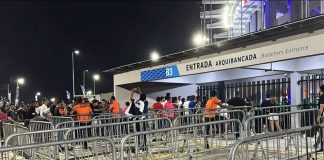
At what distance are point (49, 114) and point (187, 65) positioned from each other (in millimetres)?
6873

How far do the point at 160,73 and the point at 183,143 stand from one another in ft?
40.9

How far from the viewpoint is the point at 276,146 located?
22.5ft

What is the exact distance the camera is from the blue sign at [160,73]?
61.7 feet

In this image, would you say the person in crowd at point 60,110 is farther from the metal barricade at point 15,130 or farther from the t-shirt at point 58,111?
the metal barricade at point 15,130

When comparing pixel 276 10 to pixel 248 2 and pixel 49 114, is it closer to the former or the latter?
pixel 248 2

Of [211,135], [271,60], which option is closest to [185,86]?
[271,60]

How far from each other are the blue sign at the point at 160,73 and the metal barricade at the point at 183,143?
10328mm

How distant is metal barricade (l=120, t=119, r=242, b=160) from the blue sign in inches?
407

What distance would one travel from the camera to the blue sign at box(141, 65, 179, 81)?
18.8 m

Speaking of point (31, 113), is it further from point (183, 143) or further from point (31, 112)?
point (183, 143)

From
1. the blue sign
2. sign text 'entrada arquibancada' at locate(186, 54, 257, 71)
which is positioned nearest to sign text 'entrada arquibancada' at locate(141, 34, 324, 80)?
sign text 'entrada arquibancada' at locate(186, 54, 257, 71)

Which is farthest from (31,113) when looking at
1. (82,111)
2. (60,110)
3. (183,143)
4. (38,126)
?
(183,143)

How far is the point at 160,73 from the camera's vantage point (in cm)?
2011

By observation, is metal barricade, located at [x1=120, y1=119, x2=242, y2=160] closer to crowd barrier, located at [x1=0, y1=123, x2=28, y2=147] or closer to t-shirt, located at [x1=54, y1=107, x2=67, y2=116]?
crowd barrier, located at [x1=0, y1=123, x2=28, y2=147]
